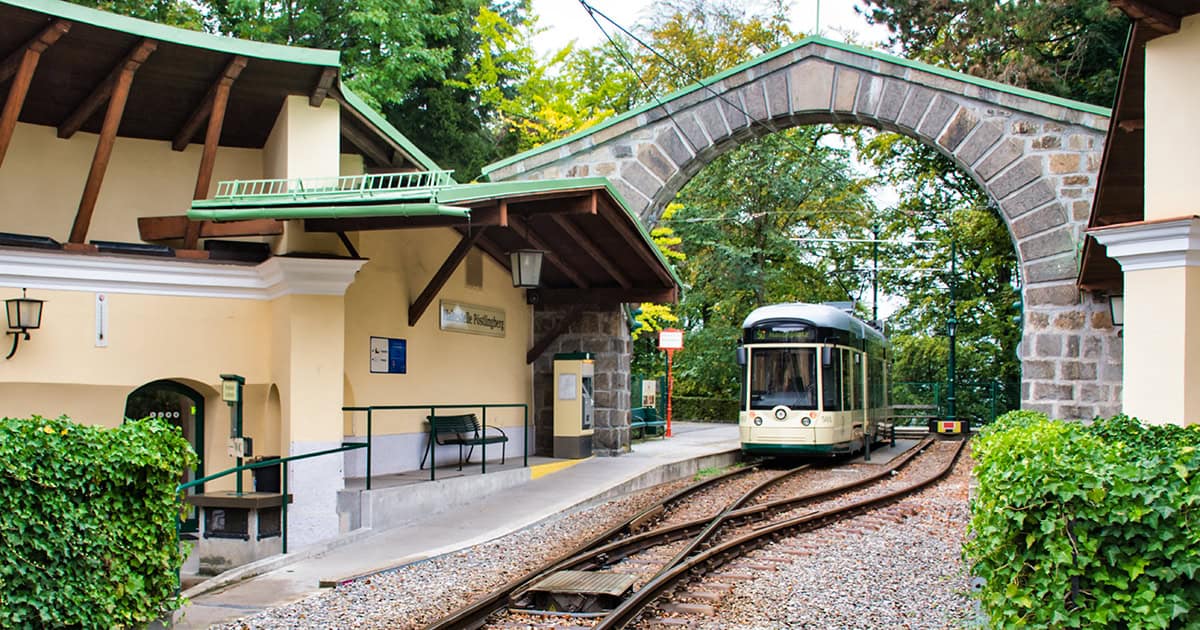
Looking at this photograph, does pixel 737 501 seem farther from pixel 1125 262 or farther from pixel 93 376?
pixel 93 376

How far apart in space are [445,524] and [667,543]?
8.25 ft

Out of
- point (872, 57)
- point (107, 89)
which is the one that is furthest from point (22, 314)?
point (872, 57)

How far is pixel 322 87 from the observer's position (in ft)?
37.0

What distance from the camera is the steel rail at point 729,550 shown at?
7285mm

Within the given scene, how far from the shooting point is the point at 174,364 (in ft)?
35.6

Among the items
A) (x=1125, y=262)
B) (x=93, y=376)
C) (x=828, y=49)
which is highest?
(x=828, y=49)

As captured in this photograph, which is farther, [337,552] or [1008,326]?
[1008,326]

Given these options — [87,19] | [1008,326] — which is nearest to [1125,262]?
[87,19]

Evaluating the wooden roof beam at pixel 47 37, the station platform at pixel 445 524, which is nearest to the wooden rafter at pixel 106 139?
the wooden roof beam at pixel 47 37

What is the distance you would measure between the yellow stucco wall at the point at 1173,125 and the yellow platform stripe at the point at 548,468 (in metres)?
8.99

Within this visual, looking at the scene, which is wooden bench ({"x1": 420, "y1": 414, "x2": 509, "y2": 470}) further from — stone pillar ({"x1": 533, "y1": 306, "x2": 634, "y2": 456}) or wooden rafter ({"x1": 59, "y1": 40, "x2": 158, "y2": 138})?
wooden rafter ({"x1": 59, "y1": 40, "x2": 158, "y2": 138})

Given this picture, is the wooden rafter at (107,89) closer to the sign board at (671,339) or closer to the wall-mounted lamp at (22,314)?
the wall-mounted lamp at (22,314)

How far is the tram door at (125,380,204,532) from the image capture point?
11.5 metres

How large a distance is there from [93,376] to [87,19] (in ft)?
11.3
